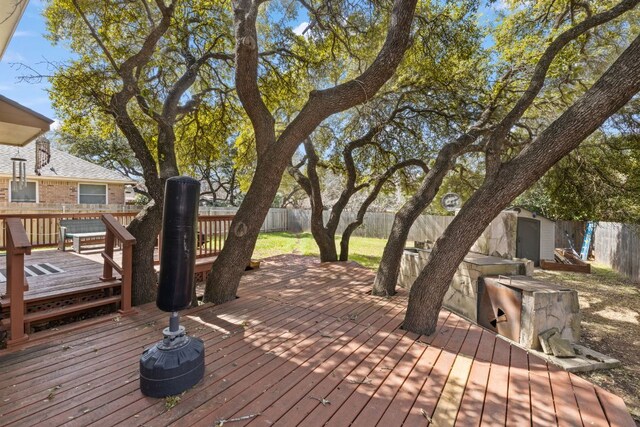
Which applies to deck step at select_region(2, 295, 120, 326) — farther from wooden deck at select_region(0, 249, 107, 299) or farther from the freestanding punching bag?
the freestanding punching bag

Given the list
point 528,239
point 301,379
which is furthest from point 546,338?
point 528,239

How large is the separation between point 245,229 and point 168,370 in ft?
7.68

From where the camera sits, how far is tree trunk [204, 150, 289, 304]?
4.36 m

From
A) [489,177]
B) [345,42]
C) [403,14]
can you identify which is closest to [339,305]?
[489,177]

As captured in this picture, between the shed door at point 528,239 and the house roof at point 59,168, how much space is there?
16.3 meters

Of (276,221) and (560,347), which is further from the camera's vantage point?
(276,221)

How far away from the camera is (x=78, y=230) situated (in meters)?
7.55

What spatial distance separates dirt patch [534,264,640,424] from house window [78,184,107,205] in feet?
50.9

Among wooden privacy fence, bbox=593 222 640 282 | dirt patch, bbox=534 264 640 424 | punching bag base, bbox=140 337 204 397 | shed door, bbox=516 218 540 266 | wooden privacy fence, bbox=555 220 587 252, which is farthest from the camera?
wooden privacy fence, bbox=555 220 587 252

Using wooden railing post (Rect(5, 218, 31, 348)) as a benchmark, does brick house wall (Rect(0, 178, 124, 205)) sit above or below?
above

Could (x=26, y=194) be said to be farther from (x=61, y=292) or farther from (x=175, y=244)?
(x=175, y=244)

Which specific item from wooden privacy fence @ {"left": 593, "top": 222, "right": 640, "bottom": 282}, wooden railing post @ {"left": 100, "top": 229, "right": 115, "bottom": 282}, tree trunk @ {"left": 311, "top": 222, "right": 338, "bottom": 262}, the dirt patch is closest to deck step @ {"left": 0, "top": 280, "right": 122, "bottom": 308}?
wooden railing post @ {"left": 100, "top": 229, "right": 115, "bottom": 282}

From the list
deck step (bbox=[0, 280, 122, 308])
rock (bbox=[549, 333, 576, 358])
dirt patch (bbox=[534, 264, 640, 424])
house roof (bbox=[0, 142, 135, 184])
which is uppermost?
house roof (bbox=[0, 142, 135, 184])

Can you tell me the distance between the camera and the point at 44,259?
6.07 meters
